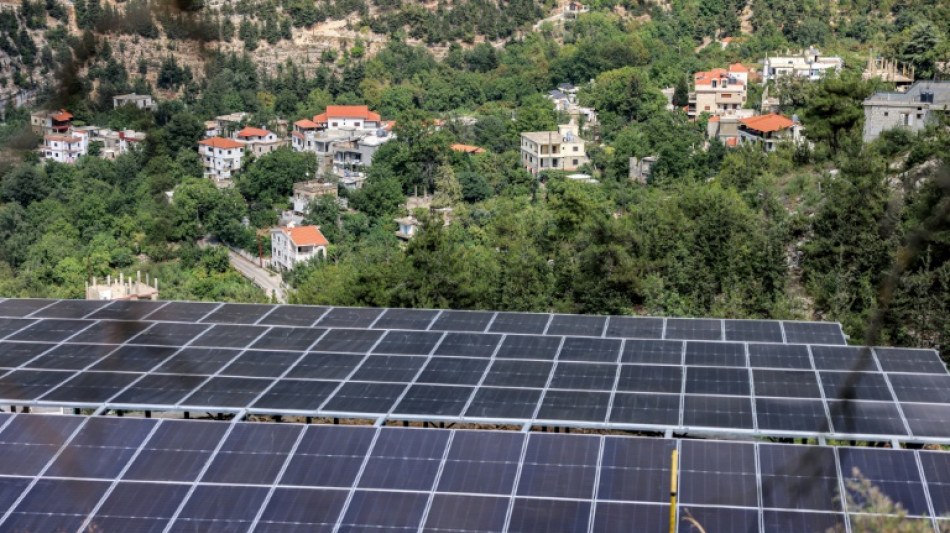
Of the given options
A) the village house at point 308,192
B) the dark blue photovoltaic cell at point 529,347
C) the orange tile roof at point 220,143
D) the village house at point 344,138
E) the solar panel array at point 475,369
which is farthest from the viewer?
the village house at point 344,138

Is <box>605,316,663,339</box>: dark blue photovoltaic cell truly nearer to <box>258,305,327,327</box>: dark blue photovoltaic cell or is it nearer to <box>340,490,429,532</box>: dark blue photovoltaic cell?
<box>258,305,327,327</box>: dark blue photovoltaic cell

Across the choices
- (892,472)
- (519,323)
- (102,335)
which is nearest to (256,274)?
(102,335)

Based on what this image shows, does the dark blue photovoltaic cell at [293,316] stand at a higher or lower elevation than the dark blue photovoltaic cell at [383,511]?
higher

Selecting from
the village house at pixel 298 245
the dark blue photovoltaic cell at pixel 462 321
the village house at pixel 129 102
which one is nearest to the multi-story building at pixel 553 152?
the village house at pixel 298 245

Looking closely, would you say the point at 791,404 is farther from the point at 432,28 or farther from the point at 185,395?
the point at 432,28

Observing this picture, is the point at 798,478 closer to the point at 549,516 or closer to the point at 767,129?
the point at 549,516

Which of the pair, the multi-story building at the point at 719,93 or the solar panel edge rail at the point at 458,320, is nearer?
the solar panel edge rail at the point at 458,320

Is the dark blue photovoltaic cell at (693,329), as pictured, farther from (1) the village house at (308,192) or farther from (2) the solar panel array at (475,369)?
(1) the village house at (308,192)

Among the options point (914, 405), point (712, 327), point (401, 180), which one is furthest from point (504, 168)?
point (914, 405)
